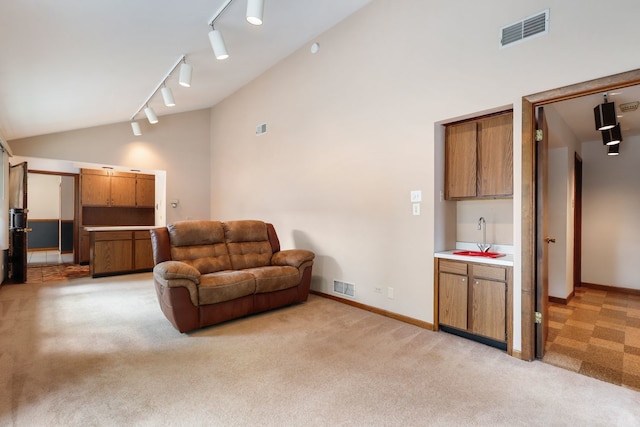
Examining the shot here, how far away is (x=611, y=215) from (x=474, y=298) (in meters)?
3.60

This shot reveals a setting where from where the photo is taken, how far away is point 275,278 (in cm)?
364

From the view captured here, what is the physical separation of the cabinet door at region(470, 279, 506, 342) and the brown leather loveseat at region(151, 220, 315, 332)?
6.38 feet

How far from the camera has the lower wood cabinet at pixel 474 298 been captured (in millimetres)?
2719

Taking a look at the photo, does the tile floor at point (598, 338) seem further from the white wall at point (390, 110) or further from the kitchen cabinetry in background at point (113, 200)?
the kitchen cabinetry in background at point (113, 200)

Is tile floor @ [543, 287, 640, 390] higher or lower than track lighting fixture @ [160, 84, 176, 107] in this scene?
lower

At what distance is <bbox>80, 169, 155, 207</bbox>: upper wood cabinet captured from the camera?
646cm

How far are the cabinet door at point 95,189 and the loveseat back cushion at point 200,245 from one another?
3.97 m

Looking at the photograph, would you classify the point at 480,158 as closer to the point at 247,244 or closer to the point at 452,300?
the point at 452,300

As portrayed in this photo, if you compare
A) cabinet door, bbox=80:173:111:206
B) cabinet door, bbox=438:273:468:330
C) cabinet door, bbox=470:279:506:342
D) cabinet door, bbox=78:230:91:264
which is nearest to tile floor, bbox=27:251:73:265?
cabinet door, bbox=78:230:91:264

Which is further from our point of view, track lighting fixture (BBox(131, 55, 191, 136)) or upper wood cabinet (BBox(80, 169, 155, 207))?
upper wood cabinet (BBox(80, 169, 155, 207))

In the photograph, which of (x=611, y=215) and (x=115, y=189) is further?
(x=115, y=189)

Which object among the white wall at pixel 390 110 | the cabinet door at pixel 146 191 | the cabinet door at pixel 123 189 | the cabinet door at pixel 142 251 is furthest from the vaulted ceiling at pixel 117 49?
the cabinet door at pixel 142 251

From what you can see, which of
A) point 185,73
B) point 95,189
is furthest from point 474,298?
point 95,189

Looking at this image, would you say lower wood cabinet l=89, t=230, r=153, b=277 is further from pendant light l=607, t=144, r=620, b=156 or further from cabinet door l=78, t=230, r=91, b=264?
pendant light l=607, t=144, r=620, b=156
